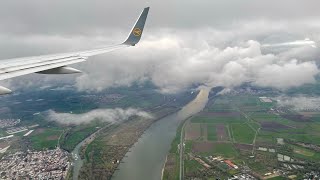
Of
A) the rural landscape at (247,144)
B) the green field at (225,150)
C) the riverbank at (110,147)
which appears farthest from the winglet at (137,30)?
the green field at (225,150)

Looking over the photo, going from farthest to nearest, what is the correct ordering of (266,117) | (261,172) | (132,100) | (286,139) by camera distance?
(132,100), (266,117), (286,139), (261,172)

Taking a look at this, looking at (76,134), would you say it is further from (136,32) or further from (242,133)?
(136,32)

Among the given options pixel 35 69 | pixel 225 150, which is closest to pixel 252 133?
pixel 225 150

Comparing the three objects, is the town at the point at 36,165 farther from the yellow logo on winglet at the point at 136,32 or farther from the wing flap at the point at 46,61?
the yellow logo on winglet at the point at 136,32

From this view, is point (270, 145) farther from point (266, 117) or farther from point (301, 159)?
point (266, 117)

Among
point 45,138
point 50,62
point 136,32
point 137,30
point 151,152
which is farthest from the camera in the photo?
point 45,138

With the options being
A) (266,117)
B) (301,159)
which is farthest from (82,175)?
(266,117)

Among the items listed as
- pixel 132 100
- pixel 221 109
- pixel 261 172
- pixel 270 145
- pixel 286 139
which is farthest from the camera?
pixel 132 100
